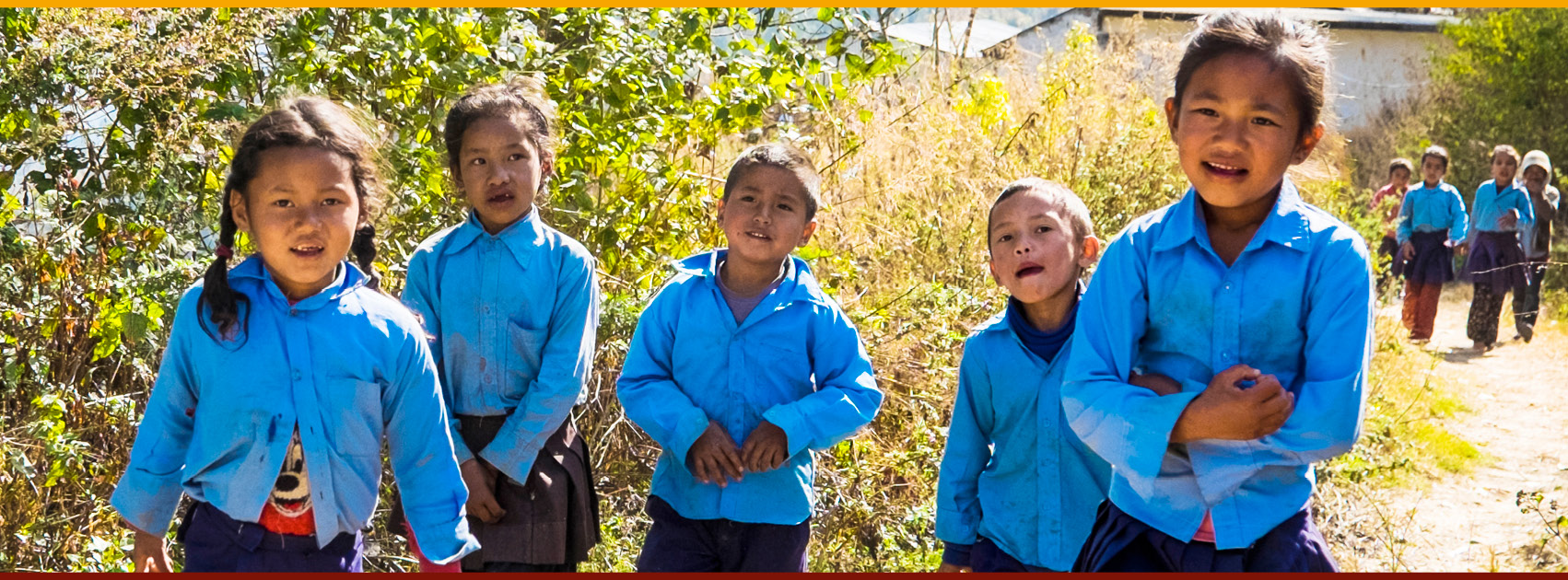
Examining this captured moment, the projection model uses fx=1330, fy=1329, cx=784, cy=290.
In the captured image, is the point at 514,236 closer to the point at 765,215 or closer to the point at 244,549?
the point at 765,215

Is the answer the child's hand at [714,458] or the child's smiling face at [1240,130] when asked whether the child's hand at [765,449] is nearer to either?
the child's hand at [714,458]

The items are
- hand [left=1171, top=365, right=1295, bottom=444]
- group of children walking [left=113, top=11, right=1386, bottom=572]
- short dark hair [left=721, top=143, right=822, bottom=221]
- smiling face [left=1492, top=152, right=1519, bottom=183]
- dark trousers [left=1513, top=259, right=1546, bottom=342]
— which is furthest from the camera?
dark trousers [left=1513, top=259, right=1546, bottom=342]

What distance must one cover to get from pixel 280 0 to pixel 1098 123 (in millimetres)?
4712

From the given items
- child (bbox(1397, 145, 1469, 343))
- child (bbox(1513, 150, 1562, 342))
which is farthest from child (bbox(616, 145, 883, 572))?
child (bbox(1513, 150, 1562, 342))

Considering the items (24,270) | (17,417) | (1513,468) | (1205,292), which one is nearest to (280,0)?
(24,270)

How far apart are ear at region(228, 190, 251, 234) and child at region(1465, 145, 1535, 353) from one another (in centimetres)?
944

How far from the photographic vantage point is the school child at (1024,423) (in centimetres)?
298

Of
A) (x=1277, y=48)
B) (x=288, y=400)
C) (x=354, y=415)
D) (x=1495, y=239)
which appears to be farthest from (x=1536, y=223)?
(x=288, y=400)

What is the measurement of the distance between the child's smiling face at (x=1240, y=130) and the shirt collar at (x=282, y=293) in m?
1.64

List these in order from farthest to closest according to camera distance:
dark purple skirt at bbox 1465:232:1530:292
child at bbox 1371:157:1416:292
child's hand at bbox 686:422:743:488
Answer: child at bbox 1371:157:1416:292 → dark purple skirt at bbox 1465:232:1530:292 → child's hand at bbox 686:422:743:488

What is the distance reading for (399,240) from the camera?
446 cm

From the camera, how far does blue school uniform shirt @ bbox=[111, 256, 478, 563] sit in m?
2.51

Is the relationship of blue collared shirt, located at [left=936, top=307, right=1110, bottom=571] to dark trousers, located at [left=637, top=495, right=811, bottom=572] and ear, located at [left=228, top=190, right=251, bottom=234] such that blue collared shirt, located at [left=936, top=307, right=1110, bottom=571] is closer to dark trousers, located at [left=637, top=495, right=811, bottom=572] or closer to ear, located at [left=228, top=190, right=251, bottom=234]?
dark trousers, located at [left=637, top=495, right=811, bottom=572]

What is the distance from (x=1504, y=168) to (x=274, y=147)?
32.0 ft
